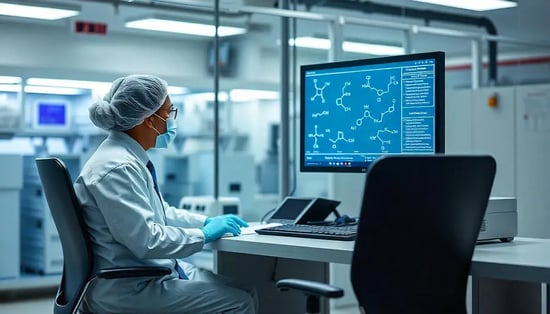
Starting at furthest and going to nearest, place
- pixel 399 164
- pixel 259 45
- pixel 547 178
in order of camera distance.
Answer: pixel 259 45 < pixel 547 178 < pixel 399 164

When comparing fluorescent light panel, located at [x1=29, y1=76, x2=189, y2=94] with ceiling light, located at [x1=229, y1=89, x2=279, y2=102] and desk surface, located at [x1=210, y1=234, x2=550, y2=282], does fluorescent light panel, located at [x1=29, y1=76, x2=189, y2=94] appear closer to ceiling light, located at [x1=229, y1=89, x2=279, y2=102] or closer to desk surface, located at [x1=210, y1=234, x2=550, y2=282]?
ceiling light, located at [x1=229, y1=89, x2=279, y2=102]

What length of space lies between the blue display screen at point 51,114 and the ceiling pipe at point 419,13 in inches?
95.6

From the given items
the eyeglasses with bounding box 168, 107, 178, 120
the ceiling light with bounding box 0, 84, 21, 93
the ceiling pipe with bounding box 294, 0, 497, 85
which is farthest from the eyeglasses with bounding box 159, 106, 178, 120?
the ceiling light with bounding box 0, 84, 21, 93

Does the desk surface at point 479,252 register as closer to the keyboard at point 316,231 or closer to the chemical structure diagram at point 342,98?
the keyboard at point 316,231

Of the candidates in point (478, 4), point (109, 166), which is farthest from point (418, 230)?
point (478, 4)

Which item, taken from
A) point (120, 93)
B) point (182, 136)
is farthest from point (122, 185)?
point (182, 136)

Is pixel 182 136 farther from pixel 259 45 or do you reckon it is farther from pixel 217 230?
pixel 217 230

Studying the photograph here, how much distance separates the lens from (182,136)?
8.16m

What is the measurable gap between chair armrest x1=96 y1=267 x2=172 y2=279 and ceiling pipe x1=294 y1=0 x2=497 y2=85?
3.95 m

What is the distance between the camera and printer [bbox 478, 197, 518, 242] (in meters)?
2.18

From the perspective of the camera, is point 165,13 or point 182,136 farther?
point 182,136

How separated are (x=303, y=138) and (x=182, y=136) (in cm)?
556

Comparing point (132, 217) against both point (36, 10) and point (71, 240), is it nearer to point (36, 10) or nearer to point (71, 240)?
point (71, 240)

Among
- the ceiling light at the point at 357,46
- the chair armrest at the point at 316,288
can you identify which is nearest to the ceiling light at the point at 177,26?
the ceiling light at the point at 357,46
